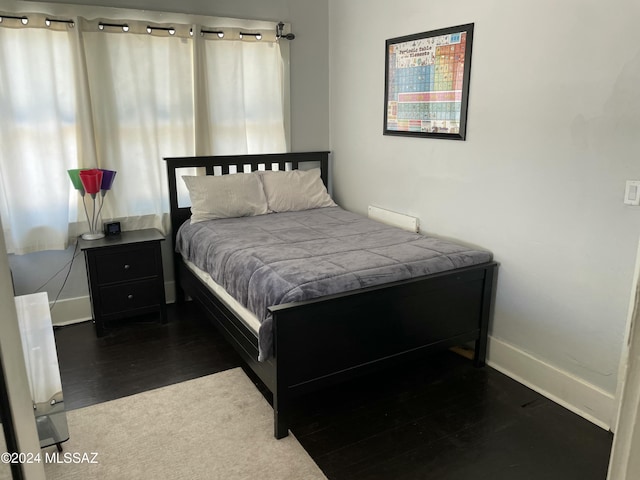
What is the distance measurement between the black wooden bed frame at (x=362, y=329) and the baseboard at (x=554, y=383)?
0.11 meters

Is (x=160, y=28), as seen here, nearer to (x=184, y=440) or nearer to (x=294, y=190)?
(x=294, y=190)

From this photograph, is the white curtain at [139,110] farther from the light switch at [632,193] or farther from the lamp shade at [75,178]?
the light switch at [632,193]

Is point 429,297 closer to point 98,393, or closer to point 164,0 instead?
point 98,393

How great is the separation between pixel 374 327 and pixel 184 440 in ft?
3.40

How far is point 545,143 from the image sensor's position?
253 cm

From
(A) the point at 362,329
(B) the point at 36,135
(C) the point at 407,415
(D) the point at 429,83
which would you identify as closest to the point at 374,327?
(A) the point at 362,329

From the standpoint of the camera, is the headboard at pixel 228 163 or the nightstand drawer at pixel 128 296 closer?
the nightstand drawer at pixel 128 296

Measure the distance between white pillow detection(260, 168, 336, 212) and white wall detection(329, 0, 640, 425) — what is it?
3.14 ft

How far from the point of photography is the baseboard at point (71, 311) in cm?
356

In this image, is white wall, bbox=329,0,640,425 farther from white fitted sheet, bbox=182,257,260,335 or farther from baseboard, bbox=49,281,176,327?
baseboard, bbox=49,281,176,327

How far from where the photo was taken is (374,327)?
98.3 inches

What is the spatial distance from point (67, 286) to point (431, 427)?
2.70m

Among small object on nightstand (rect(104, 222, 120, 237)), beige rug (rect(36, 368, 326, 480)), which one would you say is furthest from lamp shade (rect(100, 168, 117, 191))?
beige rug (rect(36, 368, 326, 480))

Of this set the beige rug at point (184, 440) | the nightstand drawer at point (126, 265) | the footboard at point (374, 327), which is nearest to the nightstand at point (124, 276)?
the nightstand drawer at point (126, 265)
